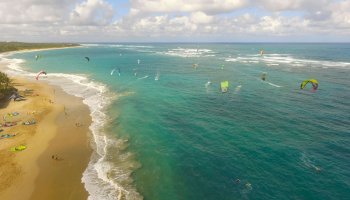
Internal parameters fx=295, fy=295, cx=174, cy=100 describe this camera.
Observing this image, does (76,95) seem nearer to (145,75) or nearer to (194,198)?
(145,75)

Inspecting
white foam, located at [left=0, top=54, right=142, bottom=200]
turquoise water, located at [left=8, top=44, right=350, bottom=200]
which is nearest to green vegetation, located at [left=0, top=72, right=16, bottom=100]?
white foam, located at [left=0, top=54, right=142, bottom=200]

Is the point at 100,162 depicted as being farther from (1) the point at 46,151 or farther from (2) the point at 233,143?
(2) the point at 233,143

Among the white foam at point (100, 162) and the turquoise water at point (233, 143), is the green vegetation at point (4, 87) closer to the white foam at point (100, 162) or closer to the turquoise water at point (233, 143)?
the white foam at point (100, 162)

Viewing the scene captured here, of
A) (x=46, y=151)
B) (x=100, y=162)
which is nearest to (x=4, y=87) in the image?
(x=46, y=151)

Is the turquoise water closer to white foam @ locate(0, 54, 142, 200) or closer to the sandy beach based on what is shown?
white foam @ locate(0, 54, 142, 200)

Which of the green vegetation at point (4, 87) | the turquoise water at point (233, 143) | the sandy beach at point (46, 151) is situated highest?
the green vegetation at point (4, 87)

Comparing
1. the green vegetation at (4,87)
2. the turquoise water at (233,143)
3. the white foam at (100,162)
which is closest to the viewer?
the white foam at (100,162)

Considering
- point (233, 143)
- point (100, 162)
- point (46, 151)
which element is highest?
point (233, 143)

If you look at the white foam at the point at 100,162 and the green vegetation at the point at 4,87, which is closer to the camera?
the white foam at the point at 100,162

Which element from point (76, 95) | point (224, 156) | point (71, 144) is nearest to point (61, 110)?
point (76, 95)

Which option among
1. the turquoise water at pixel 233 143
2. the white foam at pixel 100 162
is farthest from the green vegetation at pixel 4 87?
the turquoise water at pixel 233 143
